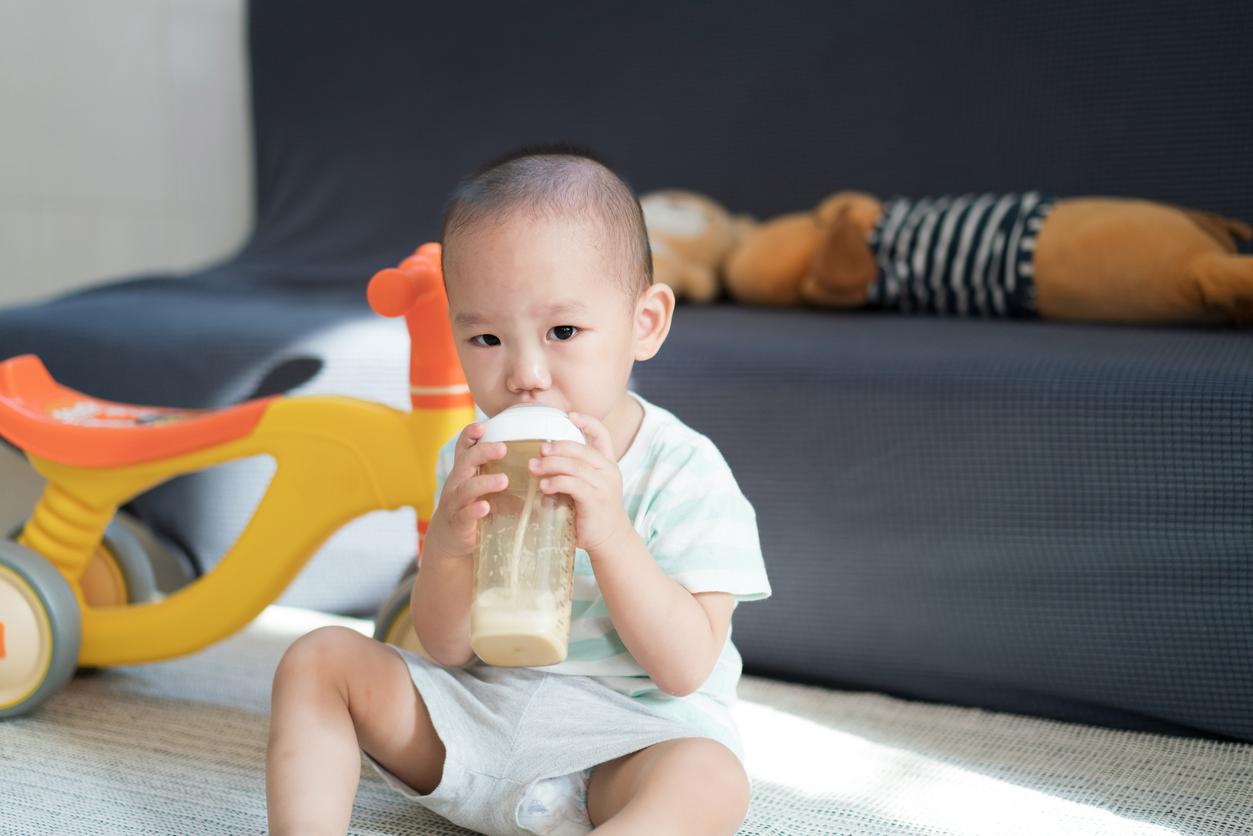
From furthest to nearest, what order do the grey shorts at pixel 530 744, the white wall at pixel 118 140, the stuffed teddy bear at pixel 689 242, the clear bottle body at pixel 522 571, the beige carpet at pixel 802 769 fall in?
the white wall at pixel 118 140
the stuffed teddy bear at pixel 689 242
the beige carpet at pixel 802 769
the grey shorts at pixel 530 744
the clear bottle body at pixel 522 571

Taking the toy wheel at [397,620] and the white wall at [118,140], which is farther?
the white wall at [118,140]

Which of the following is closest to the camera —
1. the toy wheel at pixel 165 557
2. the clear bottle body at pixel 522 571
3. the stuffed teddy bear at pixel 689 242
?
the clear bottle body at pixel 522 571

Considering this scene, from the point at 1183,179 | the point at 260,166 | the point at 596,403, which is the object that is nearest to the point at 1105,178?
the point at 1183,179

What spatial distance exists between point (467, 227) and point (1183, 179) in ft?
3.61

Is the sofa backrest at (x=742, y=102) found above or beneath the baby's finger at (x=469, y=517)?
above

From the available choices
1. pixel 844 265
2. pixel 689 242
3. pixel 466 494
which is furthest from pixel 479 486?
pixel 689 242

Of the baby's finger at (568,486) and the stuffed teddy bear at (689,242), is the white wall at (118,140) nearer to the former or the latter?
the stuffed teddy bear at (689,242)

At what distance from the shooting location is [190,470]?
3.60 ft

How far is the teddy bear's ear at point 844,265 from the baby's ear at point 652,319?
2.32ft

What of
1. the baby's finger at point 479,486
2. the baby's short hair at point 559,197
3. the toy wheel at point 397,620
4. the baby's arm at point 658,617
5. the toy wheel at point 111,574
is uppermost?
the baby's short hair at point 559,197

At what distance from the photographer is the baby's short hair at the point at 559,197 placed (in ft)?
2.41

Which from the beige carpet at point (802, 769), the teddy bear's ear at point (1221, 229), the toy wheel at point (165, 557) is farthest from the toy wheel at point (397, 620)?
the teddy bear's ear at point (1221, 229)

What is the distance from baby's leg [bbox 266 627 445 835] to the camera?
71 centimetres

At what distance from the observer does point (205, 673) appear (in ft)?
3.88
